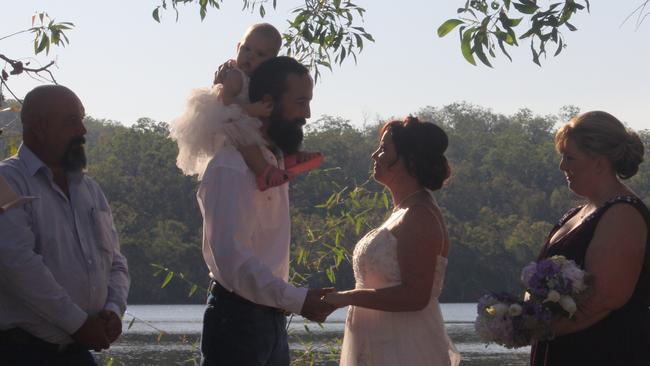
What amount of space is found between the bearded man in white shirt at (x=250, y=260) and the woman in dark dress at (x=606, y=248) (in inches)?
36.6

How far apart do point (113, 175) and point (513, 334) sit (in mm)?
52284

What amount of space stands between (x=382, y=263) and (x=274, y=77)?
811mm

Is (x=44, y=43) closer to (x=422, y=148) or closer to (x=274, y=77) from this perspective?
(x=274, y=77)

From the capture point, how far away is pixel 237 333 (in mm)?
4207

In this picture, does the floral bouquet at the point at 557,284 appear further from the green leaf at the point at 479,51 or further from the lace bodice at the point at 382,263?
the green leaf at the point at 479,51

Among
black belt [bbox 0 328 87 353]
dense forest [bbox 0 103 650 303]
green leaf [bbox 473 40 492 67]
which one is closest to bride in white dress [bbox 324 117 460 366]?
green leaf [bbox 473 40 492 67]

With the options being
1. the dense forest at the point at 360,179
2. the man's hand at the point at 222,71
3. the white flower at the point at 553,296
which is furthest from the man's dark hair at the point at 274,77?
the dense forest at the point at 360,179

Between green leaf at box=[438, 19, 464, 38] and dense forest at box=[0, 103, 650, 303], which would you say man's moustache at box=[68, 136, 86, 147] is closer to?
green leaf at box=[438, 19, 464, 38]

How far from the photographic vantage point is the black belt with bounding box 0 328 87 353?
4148 mm

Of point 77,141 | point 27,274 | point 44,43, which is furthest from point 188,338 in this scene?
point 27,274


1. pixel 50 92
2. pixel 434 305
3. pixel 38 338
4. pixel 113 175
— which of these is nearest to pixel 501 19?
pixel 434 305

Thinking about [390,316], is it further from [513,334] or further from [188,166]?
[188,166]

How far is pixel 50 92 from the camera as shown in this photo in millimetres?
4328

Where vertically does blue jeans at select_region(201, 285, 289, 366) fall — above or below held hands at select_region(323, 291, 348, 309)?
below
